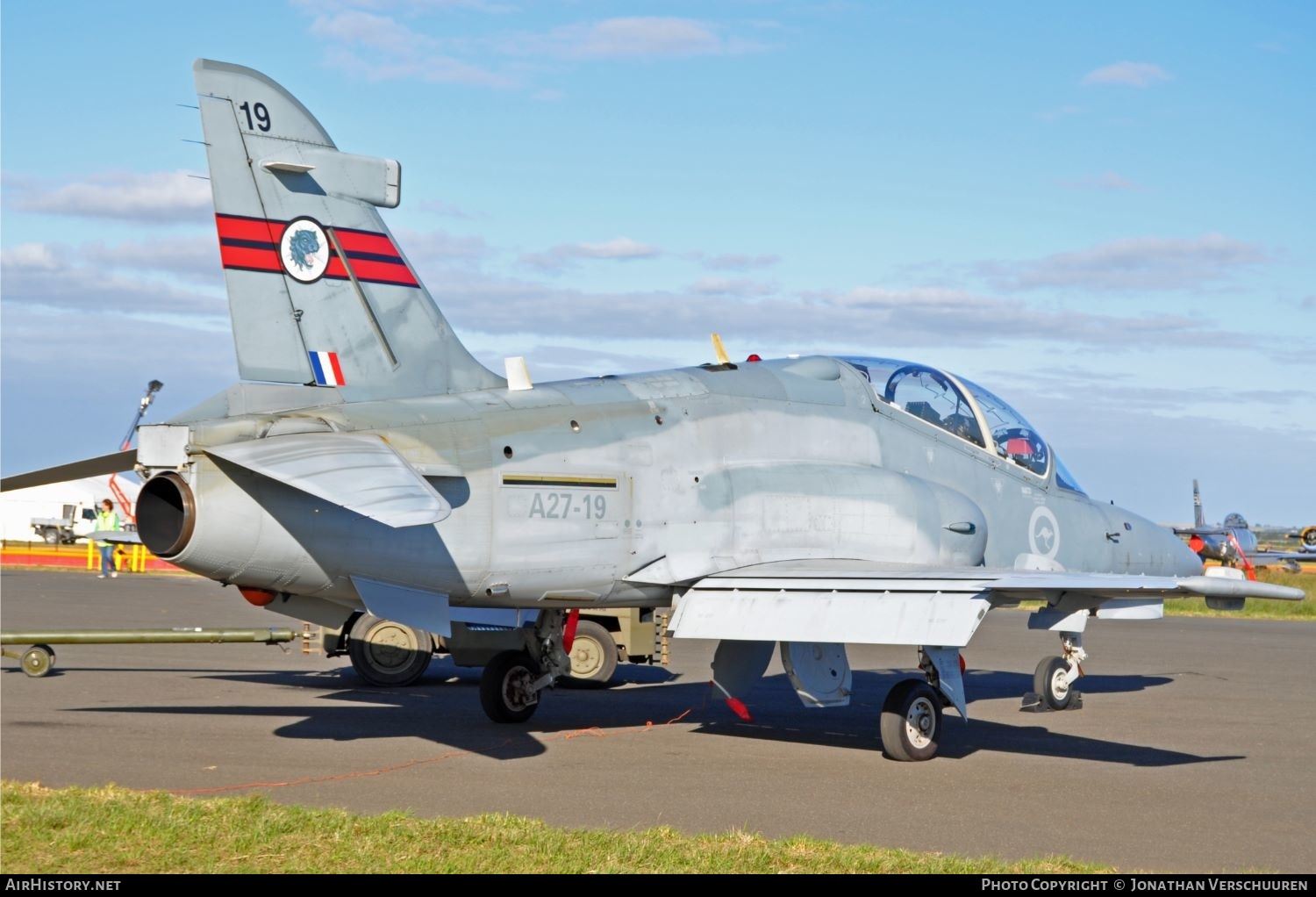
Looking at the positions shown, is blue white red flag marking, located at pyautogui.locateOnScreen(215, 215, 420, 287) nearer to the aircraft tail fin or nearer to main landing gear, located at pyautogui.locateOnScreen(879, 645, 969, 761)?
the aircraft tail fin

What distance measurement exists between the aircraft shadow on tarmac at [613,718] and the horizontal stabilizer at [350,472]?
3.17m

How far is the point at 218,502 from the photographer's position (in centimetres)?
914

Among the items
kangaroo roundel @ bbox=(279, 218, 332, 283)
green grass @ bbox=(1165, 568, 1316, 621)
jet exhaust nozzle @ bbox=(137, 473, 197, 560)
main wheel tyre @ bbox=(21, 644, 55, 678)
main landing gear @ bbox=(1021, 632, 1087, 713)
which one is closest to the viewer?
jet exhaust nozzle @ bbox=(137, 473, 197, 560)

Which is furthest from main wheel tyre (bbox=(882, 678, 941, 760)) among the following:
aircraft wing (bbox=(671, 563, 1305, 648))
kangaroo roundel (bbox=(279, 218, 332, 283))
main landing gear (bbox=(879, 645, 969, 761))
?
kangaroo roundel (bbox=(279, 218, 332, 283))

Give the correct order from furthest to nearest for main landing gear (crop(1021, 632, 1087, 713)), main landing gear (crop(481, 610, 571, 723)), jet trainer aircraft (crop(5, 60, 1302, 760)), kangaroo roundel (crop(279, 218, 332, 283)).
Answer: main landing gear (crop(1021, 632, 1087, 713)) < main landing gear (crop(481, 610, 571, 723)) < kangaroo roundel (crop(279, 218, 332, 283)) < jet trainer aircraft (crop(5, 60, 1302, 760))

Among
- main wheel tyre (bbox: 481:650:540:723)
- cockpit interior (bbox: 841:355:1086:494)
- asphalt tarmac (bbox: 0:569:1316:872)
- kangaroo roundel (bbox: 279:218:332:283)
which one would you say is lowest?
asphalt tarmac (bbox: 0:569:1316:872)

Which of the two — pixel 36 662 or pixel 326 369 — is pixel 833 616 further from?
pixel 36 662

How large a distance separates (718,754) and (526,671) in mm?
2277

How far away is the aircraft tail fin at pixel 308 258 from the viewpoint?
1060 cm

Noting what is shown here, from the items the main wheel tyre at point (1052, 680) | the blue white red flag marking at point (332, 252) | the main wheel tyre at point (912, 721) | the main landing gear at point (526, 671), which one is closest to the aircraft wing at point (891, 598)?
the main wheel tyre at point (912, 721)

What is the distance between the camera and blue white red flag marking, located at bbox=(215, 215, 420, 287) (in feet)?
34.9

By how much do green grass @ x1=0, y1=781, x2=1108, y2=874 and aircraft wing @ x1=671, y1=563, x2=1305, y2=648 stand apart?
282 centimetres

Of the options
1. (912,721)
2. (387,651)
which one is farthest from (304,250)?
(387,651)

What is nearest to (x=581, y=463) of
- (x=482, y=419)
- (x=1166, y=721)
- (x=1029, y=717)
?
(x=482, y=419)
